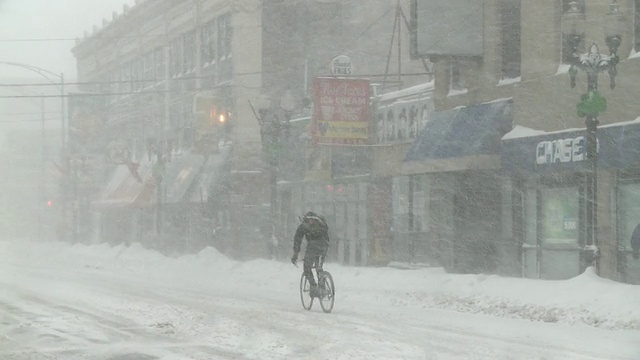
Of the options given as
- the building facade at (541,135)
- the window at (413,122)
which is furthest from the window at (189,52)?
the building facade at (541,135)

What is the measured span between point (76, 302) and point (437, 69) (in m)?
14.3

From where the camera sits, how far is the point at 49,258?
173 feet

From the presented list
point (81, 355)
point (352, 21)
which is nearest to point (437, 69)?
point (352, 21)

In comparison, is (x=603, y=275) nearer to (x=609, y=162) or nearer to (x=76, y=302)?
(x=609, y=162)

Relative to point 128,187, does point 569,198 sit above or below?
below

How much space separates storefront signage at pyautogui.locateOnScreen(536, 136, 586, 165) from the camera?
23547mm

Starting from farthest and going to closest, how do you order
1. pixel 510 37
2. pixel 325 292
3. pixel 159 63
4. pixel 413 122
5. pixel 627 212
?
pixel 159 63
pixel 413 122
pixel 510 37
pixel 627 212
pixel 325 292

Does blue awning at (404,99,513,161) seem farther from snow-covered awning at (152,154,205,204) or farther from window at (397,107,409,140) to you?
snow-covered awning at (152,154,205,204)

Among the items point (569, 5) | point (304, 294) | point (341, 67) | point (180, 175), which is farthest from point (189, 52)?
point (304, 294)

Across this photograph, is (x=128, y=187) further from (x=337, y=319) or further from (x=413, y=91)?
(x=337, y=319)

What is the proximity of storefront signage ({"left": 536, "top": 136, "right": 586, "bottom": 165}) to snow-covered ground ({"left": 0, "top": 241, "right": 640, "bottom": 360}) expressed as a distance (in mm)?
3078

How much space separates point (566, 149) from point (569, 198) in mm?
2048

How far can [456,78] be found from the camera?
31.0 metres

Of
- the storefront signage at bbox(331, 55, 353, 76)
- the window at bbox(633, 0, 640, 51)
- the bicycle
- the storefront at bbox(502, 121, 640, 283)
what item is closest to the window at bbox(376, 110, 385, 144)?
the storefront signage at bbox(331, 55, 353, 76)
